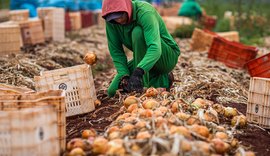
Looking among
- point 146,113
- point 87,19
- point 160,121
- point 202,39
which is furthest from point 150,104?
point 87,19

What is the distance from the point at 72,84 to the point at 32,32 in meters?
5.44

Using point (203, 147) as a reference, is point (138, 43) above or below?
above

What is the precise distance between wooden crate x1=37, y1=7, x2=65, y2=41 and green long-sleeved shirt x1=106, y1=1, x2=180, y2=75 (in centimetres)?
566

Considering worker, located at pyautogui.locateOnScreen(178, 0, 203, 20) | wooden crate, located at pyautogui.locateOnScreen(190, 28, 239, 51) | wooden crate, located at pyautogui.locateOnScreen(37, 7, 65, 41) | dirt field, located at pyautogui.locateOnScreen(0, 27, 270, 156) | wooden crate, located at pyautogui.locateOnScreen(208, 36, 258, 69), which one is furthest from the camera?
worker, located at pyautogui.locateOnScreen(178, 0, 203, 20)

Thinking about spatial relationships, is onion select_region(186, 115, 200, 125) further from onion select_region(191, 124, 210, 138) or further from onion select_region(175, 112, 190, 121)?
onion select_region(191, 124, 210, 138)

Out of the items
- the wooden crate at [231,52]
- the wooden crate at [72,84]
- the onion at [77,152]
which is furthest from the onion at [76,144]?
the wooden crate at [231,52]

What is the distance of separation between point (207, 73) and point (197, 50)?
3.19m

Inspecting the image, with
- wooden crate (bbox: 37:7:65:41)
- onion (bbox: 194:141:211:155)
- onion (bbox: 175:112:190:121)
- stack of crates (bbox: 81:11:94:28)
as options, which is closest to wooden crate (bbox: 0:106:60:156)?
onion (bbox: 194:141:211:155)

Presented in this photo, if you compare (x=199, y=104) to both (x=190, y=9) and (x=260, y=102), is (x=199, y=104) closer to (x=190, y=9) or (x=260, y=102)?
(x=260, y=102)

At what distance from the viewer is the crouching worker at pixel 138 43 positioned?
4.62m

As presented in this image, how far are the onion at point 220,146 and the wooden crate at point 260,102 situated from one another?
4.11 ft

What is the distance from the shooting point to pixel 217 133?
3.37 metres

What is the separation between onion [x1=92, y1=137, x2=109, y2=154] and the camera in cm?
304

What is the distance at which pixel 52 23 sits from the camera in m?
10.8
